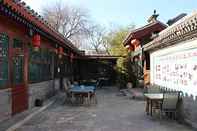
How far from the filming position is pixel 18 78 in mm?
10898

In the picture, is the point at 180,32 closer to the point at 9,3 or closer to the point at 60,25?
the point at 9,3

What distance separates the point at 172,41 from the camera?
10375mm

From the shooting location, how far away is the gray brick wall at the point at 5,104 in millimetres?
9125

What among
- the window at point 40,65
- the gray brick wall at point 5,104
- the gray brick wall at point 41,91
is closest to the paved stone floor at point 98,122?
the gray brick wall at point 5,104

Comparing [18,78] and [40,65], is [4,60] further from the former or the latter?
[40,65]

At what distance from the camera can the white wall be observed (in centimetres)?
932

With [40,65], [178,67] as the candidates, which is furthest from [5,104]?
[40,65]

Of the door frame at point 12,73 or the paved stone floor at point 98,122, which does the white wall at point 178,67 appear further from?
the door frame at point 12,73

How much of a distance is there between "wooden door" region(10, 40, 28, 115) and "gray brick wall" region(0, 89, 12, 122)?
0.44m

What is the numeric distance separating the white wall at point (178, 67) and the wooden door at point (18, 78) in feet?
14.5

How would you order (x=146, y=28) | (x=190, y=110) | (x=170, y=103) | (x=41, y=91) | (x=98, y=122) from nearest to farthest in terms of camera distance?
(x=190, y=110)
(x=98, y=122)
(x=170, y=103)
(x=41, y=91)
(x=146, y=28)

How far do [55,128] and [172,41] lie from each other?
399cm

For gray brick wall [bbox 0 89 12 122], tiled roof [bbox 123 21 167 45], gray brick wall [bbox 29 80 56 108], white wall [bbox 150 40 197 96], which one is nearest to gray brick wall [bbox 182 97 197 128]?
white wall [bbox 150 40 197 96]

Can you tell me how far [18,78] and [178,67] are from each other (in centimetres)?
455
